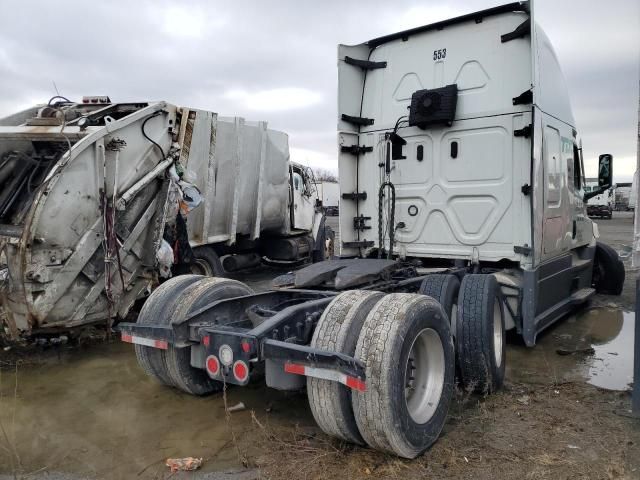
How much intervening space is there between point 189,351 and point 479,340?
233 cm

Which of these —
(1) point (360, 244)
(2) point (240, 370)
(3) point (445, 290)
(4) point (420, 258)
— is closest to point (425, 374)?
(3) point (445, 290)

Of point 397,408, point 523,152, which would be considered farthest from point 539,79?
point 397,408

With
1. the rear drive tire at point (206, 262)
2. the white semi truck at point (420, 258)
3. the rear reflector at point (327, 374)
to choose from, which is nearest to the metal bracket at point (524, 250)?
the white semi truck at point (420, 258)

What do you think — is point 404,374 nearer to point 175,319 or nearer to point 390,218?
point 175,319

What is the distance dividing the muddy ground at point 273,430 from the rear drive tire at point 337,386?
0.26 metres

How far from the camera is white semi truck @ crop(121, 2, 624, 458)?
3.11 m

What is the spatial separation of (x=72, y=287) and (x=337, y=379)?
137 inches

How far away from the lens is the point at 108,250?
5.44 m

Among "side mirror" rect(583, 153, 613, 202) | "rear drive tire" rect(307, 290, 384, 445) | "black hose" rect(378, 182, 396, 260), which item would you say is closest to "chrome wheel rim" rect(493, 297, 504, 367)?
"black hose" rect(378, 182, 396, 260)

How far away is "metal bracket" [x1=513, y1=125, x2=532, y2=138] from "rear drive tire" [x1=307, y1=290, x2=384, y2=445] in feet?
9.77

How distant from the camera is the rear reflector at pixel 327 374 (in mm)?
2797

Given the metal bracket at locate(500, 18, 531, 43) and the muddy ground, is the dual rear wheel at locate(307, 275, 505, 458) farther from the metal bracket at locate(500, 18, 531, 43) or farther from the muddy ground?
the metal bracket at locate(500, 18, 531, 43)

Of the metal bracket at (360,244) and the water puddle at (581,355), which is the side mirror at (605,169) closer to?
the water puddle at (581,355)

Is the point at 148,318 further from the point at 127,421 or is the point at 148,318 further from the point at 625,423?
the point at 625,423
